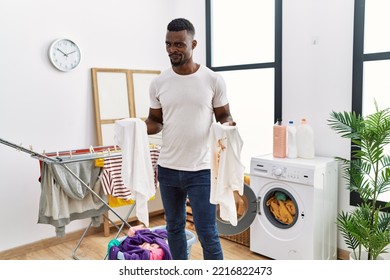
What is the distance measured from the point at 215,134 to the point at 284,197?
1323mm

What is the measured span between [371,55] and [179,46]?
1605 mm

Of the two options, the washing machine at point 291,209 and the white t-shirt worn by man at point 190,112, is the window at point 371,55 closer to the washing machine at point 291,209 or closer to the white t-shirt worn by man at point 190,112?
the washing machine at point 291,209

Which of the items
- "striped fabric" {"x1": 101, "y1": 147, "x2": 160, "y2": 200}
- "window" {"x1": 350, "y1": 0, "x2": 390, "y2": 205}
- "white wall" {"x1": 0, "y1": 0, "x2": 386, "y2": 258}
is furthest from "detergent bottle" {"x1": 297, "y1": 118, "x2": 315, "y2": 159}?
"striped fabric" {"x1": 101, "y1": 147, "x2": 160, "y2": 200}

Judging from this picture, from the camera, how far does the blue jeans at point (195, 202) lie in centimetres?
171

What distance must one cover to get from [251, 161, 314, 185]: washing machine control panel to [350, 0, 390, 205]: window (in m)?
0.61

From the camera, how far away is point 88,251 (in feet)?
9.83

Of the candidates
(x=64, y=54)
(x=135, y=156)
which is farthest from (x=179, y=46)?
(x=64, y=54)

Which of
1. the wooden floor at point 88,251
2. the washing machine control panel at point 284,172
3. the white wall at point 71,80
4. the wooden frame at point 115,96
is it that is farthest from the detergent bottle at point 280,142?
the wooden frame at point 115,96

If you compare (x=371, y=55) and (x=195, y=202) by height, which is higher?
(x=371, y=55)

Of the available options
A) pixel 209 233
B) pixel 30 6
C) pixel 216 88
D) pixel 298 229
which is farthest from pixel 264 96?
pixel 30 6

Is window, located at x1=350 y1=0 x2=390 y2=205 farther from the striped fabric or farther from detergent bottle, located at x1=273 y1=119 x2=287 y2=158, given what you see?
the striped fabric

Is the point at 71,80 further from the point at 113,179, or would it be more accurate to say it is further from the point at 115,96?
the point at 113,179

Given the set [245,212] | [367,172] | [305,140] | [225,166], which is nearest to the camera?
[225,166]

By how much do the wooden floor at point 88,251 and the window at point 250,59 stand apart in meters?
0.88
